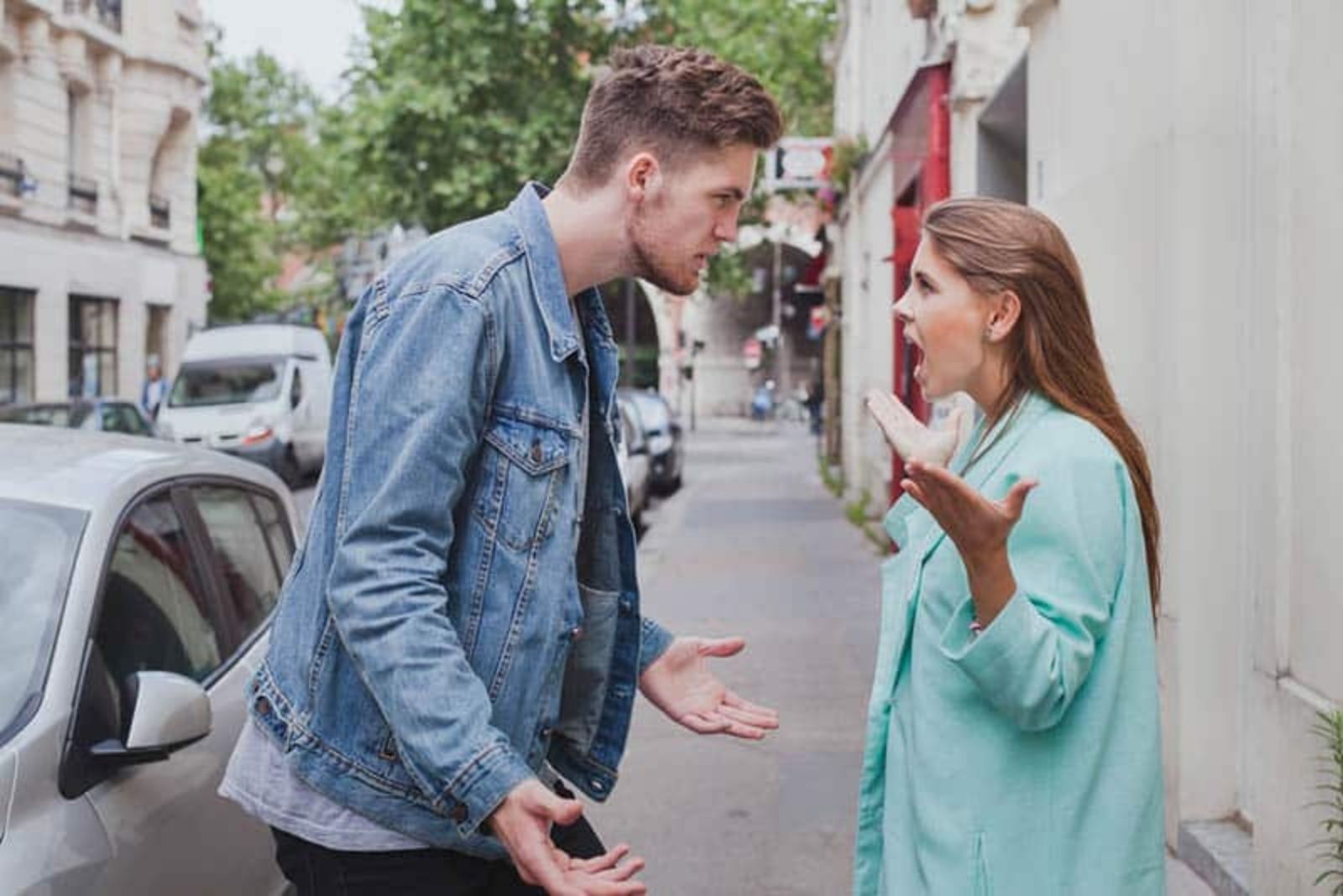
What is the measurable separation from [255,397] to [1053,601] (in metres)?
24.0

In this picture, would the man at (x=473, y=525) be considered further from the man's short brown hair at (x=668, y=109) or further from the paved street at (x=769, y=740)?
the paved street at (x=769, y=740)

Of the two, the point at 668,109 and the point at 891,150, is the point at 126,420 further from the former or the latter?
the point at 668,109

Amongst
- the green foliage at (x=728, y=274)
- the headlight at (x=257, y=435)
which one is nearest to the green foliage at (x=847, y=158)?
the headlight at (x=257, y=435)

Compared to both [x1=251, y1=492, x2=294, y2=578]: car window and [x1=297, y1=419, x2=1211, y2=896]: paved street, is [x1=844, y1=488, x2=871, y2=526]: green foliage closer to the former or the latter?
[x1=297, y1=419, x2=1211, y2=896]: paved street

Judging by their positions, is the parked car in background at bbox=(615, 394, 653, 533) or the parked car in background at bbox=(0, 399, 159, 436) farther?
the parked car in background at bbox=(615, 394, 653, 533)

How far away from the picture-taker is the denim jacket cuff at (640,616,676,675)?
275cm

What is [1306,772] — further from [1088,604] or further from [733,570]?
[733,570]

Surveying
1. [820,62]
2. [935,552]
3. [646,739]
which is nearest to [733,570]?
[646,739]

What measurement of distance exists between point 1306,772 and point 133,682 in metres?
2.81

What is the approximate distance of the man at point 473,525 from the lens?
2035 millimetres

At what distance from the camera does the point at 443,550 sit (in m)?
2.10

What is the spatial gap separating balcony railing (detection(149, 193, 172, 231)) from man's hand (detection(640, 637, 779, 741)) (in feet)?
109

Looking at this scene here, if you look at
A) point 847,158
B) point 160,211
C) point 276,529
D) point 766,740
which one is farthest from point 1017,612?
point 160,211

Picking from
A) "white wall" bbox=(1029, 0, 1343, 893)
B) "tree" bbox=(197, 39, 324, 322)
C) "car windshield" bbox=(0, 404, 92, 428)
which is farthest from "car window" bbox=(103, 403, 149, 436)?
"tree" bbox=(197, 39, 324, 322)
